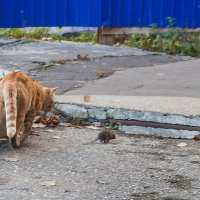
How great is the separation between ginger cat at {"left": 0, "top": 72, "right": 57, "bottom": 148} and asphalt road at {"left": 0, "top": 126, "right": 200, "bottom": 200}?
17cm

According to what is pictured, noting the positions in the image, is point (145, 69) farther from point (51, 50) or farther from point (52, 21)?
point (52, 21)

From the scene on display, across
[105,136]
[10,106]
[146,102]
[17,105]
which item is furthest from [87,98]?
[10,106]

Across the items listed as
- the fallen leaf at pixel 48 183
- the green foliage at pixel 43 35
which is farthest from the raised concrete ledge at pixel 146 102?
the green foliage at pixel 43 35

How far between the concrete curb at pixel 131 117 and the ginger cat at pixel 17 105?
619 mm

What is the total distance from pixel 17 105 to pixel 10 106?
16 centimetres

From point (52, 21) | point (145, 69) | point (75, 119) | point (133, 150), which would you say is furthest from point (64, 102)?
point (52, 21)

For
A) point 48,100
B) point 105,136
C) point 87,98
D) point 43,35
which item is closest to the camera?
point 105,136

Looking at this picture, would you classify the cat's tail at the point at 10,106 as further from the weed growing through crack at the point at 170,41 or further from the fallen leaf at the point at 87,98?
the weed growing through crack at the point at 170,41

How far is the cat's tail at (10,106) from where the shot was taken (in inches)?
214

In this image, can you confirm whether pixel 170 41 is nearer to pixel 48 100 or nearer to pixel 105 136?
pixel 48 100

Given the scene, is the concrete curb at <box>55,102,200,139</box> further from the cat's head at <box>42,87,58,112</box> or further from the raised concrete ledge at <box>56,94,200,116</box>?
the cat's head at <box>42,87,58,112</box>

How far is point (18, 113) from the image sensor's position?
573 centimetres

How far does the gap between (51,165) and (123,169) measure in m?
0.57

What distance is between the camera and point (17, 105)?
568 centimetres
